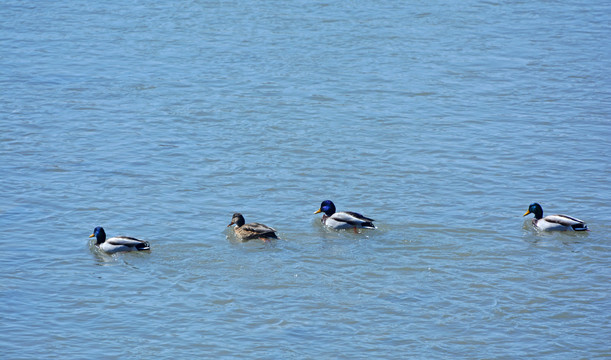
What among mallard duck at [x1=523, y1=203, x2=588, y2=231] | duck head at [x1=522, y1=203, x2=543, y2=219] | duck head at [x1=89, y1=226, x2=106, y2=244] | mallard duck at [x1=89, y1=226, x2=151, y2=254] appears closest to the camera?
mallard duck at [x1=89, y1=226, x2=151, y2=254]

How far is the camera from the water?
44.2 ft

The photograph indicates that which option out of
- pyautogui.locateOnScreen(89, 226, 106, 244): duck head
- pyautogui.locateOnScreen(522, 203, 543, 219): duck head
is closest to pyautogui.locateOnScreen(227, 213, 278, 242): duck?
pyautogui.locateOnScreen(89, 226, 106, 244): duck head

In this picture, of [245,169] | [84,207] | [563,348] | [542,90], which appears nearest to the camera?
[563,348]

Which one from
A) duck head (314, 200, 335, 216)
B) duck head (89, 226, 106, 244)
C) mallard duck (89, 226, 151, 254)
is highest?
duck head (314, 200, 335, 216)

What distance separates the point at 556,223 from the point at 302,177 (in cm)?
552

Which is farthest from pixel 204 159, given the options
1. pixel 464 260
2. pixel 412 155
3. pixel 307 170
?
pixel 464 260

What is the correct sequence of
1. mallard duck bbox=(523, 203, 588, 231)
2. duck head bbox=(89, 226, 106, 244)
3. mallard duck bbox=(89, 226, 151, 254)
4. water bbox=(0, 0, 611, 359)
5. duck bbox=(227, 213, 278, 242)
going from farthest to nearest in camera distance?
Answer: mallard duck bbox=(523, 203, 588, 231) → duck bbox=(227, 213, 278, 242) → duck head bbox=(89, 226, 106, 244) → mallard duck bbox=(89, 226, 151, 254) → water bbox=(0, 0, 611, 359)

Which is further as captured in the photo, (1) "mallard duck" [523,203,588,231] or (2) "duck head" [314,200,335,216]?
(2) "duck head" [314,200,335,216]

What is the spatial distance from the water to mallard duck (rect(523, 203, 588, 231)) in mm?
250

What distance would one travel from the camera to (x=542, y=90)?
25703 millimetres

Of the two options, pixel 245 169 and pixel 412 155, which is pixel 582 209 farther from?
pixel 245 169

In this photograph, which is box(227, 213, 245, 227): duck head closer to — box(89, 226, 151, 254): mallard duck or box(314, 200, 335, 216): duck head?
box(314, 200, 335, 216): duck head

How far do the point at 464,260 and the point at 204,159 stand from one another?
7.19 m

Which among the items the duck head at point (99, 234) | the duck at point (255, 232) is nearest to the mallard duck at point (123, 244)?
the duck head at point (99, 234)
